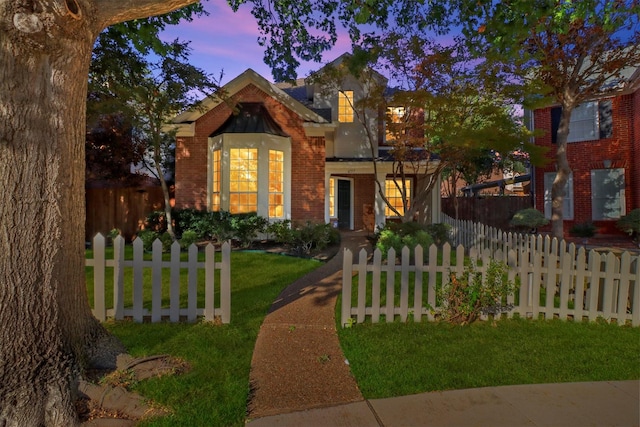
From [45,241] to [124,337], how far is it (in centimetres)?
183

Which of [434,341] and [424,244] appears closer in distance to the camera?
[434,341]

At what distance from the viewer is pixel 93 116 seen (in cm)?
1097

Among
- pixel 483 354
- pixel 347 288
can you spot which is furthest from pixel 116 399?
pixel 483 354

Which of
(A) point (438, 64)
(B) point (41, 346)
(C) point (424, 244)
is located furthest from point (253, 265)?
(A) point (438, 64)

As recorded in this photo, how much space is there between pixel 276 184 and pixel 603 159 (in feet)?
44.3

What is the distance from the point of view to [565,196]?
17.4m

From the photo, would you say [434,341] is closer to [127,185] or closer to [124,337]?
[124,337]

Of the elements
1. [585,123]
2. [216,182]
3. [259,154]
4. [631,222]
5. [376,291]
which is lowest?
[376,291]

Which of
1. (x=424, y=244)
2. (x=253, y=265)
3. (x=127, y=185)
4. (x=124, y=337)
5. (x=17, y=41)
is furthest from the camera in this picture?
(x=127, y=185)

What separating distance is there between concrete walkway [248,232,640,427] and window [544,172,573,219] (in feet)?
52.7

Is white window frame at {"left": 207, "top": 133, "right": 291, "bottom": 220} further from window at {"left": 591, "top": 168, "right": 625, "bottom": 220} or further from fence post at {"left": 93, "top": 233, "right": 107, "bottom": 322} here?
window at {"left": 591, "top": 168, "right": 625, "bottom": 220}

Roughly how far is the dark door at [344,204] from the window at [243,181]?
17.6 feet

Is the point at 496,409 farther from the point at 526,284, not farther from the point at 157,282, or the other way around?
the point at 157,282

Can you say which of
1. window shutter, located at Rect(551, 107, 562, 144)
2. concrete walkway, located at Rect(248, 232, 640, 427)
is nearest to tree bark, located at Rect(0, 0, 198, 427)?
concrete walkway, located at Rect(248, 232, 640, 427)
